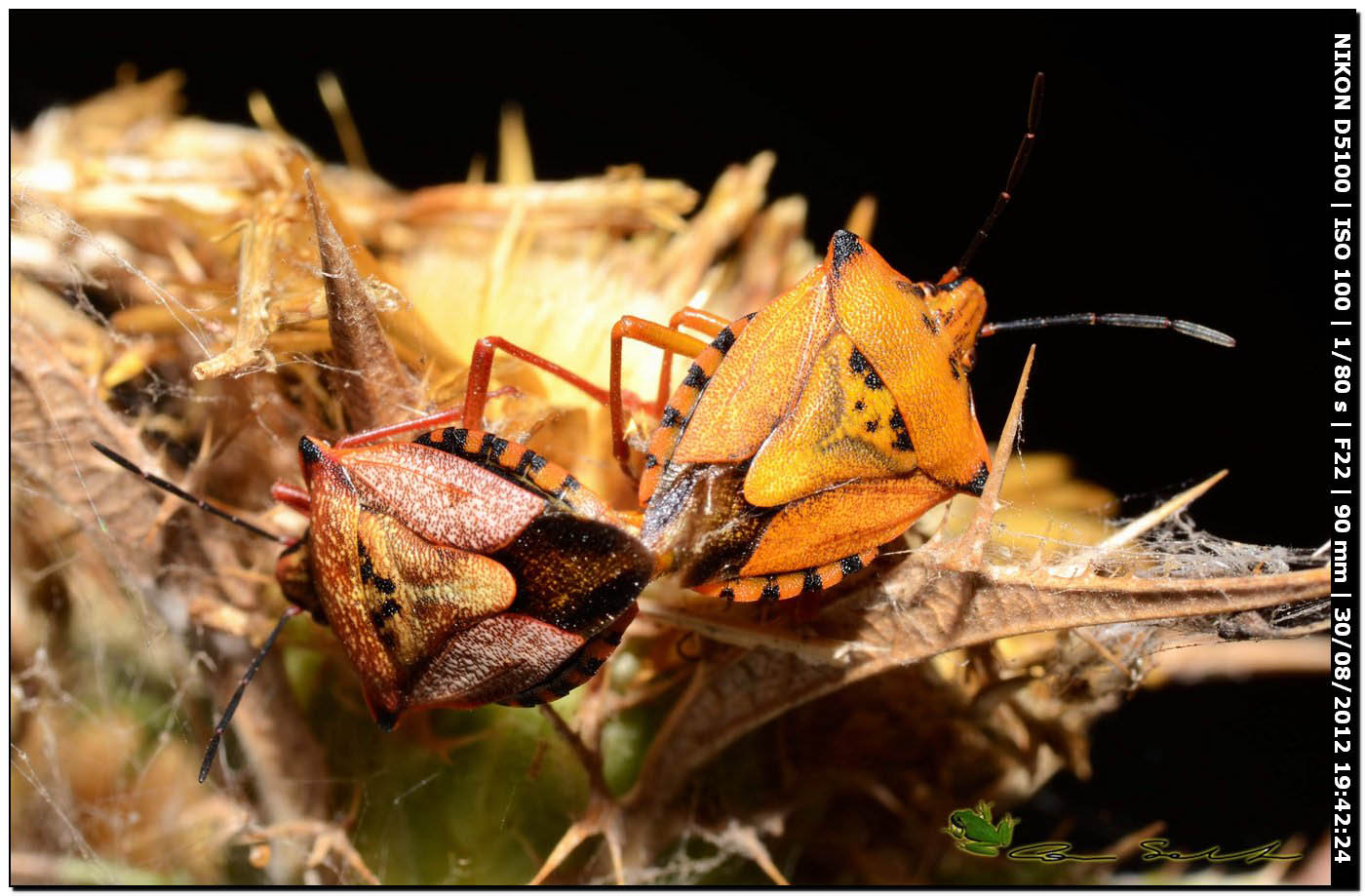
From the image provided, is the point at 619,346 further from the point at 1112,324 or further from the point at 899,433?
the point at 1112,324

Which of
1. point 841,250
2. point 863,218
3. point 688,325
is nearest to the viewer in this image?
point 841,250

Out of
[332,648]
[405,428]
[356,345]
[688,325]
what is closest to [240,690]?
[332,648]

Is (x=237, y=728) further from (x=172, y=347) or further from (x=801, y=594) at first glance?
(x=801, y=594)

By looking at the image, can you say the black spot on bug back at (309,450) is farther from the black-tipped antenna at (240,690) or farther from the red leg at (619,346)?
the red leg at (619,346)

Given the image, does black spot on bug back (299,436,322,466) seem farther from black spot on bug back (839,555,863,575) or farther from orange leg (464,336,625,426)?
black spot on bug back (839,555,863,575)

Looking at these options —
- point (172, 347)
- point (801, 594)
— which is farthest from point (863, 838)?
point (172, 347)

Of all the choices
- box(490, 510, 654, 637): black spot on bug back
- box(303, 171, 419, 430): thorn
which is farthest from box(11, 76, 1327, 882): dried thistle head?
box(490, 510, 654, 637): black spot on bug back
